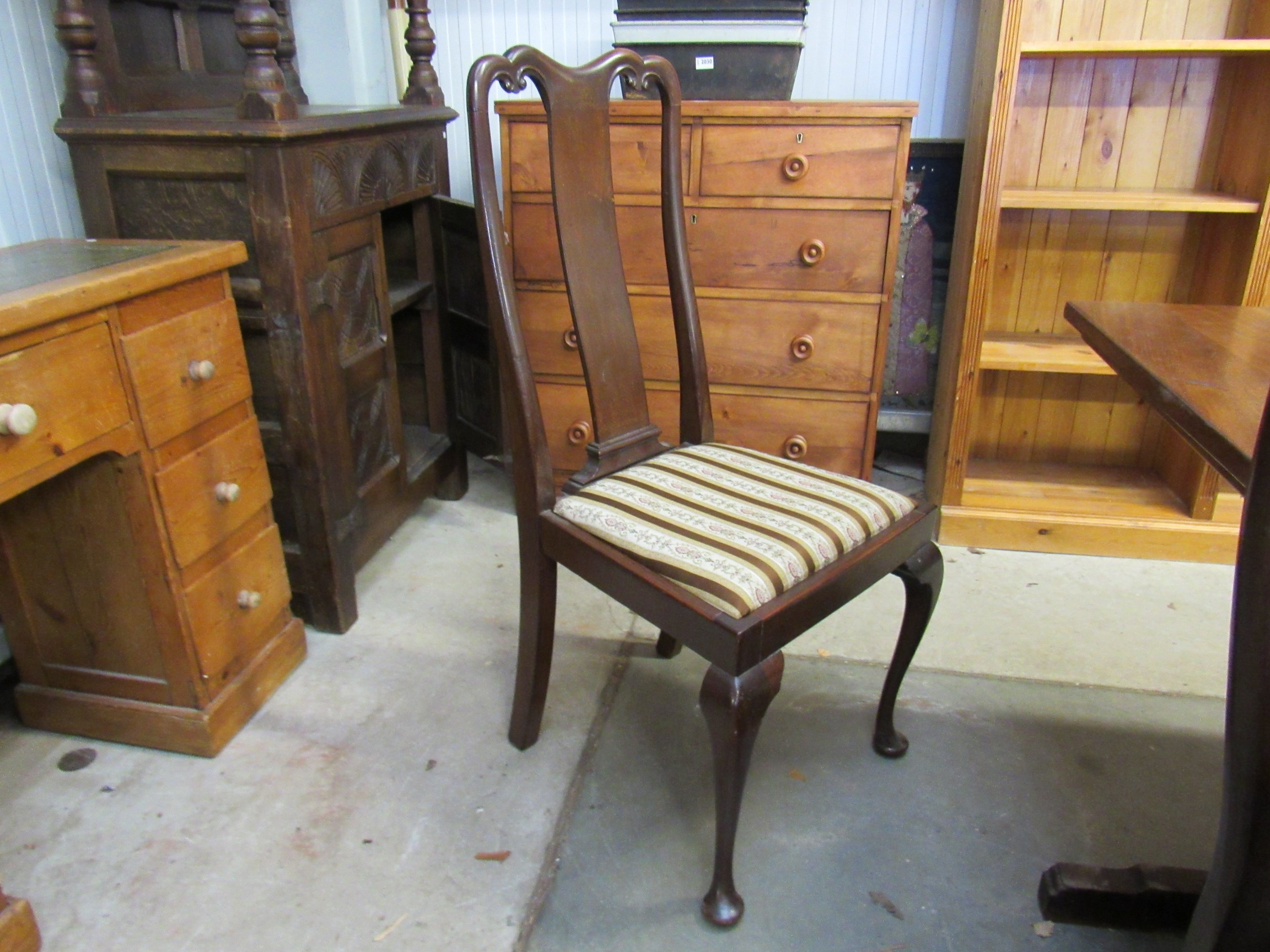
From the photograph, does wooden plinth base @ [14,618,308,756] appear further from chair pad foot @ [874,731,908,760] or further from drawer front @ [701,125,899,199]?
drawer front @ [701,125,899,199]

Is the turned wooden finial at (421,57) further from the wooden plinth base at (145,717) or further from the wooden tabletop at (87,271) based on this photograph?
the wooden plinth base at (145,717)

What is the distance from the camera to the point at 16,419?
1075 millimetres

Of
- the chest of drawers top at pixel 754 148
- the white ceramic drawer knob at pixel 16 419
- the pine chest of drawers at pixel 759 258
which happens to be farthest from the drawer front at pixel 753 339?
the white ceramic drawer knob at pixel 16 419

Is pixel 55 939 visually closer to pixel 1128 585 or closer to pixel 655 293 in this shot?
pixel 655 293

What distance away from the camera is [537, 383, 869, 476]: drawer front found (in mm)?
2131

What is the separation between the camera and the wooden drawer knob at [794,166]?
1.92m

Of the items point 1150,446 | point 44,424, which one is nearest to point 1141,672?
point 1150,446

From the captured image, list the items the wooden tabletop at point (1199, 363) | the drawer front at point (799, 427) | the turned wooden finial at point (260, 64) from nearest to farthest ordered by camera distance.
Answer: the wooden tabletop at point (1199, 363)
the turned wooden finial at point (260, 64)
the drawer front at point (799, 427)

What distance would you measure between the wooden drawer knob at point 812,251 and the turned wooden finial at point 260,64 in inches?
43.3

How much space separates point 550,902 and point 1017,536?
1.60 metres

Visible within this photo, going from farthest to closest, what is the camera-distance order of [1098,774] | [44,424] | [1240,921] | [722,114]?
[722,114], [1098,774], [44,424], [1240,921]

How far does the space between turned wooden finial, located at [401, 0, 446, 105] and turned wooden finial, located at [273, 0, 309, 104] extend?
1.04ft

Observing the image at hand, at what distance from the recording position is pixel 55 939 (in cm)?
120

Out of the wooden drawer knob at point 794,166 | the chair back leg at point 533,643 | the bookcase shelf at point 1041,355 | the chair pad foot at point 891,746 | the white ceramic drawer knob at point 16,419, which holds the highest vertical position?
the wooden drawer knob at point 794,166
